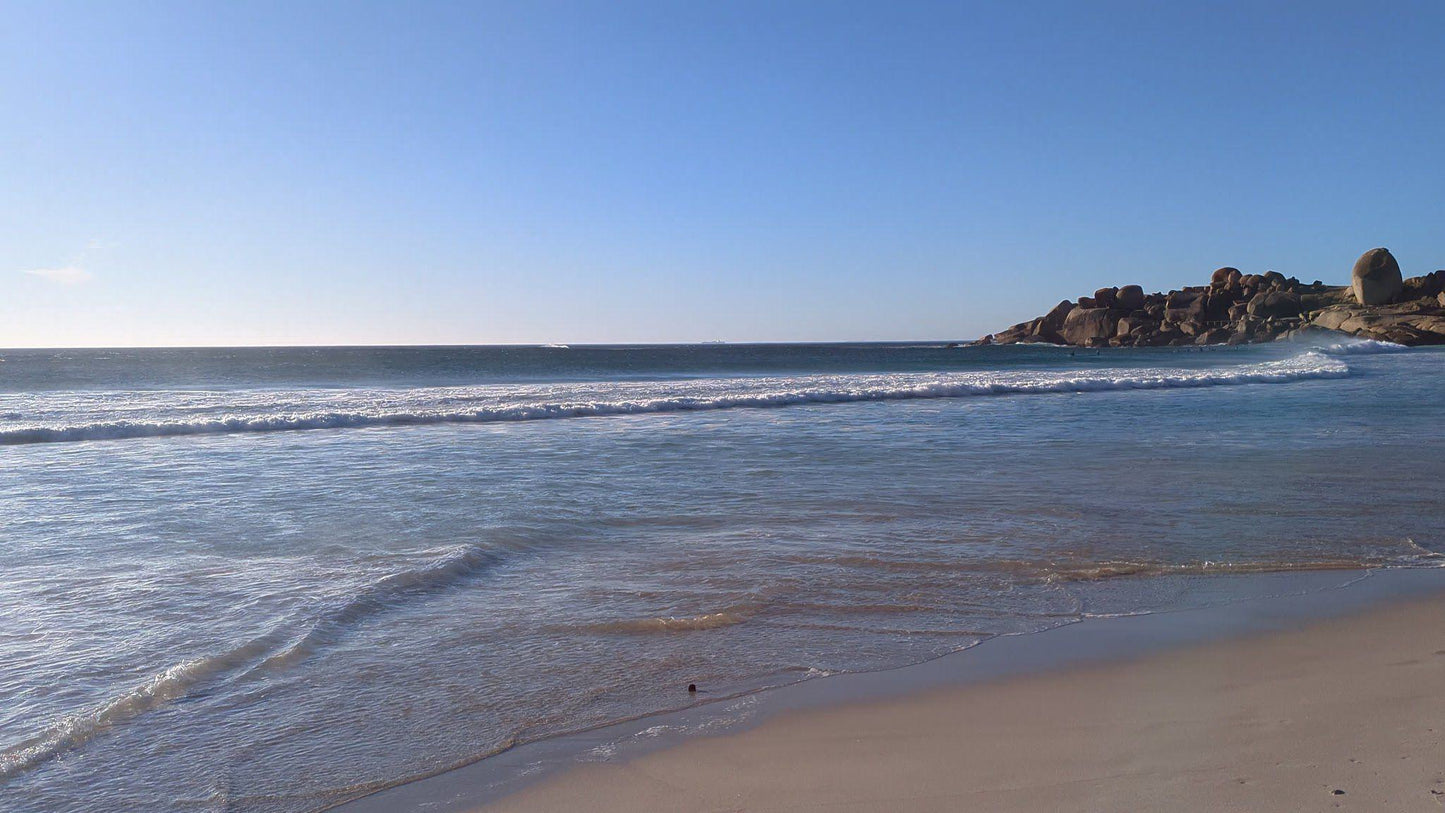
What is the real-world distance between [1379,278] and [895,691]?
3807 inches

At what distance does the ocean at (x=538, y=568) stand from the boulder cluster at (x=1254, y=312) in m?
72.7

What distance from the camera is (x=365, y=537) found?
7.64 meters

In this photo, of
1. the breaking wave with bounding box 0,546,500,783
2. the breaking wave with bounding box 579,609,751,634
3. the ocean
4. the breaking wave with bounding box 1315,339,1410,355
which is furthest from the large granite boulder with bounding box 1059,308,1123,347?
the breaking wave with bounding box 0,546,500,783

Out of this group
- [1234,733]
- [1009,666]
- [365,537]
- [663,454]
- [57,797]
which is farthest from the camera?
[663,454]

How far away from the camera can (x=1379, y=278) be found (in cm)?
7962

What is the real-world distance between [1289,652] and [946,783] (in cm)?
264

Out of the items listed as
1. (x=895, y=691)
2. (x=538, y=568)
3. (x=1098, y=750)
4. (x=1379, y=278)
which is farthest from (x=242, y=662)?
(x=1379, y=278)

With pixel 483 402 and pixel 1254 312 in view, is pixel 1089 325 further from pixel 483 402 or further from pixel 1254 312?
pixel 483 402

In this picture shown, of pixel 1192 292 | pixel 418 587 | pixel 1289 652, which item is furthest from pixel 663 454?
pixel 1192 292

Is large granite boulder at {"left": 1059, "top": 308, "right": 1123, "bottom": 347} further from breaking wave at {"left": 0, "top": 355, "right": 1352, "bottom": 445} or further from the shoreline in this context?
the shoreline

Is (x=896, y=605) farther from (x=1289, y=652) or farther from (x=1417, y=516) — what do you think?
(x=1417, y=516)

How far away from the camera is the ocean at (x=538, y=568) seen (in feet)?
12.8

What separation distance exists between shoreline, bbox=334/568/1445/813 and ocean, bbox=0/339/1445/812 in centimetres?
13

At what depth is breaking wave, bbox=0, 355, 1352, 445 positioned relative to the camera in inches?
748
